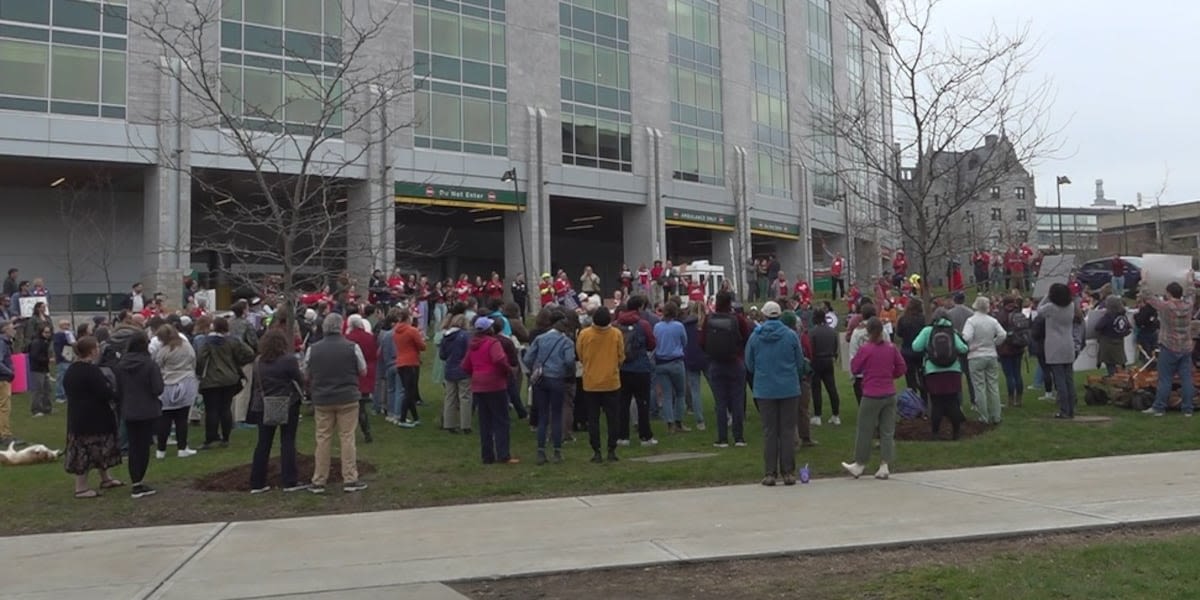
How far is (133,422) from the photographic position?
31.5ft

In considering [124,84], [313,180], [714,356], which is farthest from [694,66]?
[714,356]

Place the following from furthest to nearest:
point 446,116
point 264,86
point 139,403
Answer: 1. point 446,116
2. point 264,86
3. point 139,403

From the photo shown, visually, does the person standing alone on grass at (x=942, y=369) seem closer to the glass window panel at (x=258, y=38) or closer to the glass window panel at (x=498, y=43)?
the glass window panel at (x=258, y=38)

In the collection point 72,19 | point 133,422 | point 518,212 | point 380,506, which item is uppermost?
point 72,19

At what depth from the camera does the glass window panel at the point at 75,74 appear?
101 ft

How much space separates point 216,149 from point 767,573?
30.9 m

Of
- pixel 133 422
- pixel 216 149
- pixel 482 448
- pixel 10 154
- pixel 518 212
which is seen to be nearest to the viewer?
pixel 133 422

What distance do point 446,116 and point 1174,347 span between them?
3072 centimetres

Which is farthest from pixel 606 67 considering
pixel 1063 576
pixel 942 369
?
pixel 1063 576

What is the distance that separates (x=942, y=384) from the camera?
36.8ft

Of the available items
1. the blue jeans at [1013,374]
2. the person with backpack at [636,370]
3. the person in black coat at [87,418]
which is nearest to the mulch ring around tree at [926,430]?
the blue jeans at [1013,374]

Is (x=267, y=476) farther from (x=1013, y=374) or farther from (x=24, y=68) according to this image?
(x=24, y=68)

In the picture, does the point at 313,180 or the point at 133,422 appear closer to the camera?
the point at 133,422

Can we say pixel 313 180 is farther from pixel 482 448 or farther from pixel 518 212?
pixel 482 448
